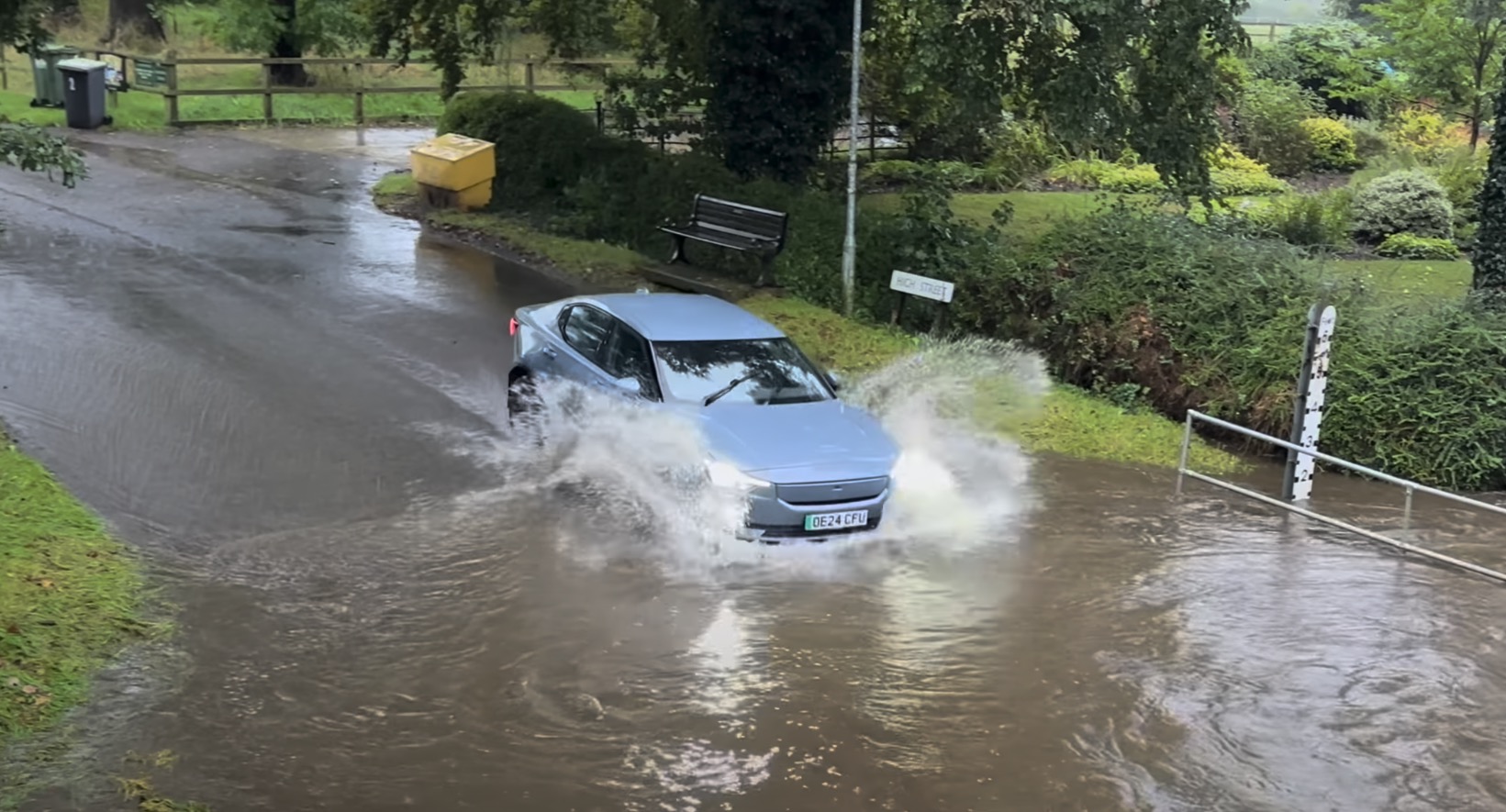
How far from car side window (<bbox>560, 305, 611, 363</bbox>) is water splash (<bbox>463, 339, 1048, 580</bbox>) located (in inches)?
13.4

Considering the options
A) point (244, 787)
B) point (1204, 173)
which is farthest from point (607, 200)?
point (244, 787)

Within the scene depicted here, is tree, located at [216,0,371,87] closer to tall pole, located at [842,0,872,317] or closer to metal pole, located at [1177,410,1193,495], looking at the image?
tall pole, located at [842,0,872,317]

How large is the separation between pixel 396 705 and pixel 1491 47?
2801 centimetres

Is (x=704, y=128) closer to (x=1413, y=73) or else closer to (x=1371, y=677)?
(x=1371, y=677)

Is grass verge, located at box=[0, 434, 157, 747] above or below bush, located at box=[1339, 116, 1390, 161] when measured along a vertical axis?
below

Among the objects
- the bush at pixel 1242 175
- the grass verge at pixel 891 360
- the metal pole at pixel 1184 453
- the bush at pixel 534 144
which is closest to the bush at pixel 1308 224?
the bush at pixel 1242 175

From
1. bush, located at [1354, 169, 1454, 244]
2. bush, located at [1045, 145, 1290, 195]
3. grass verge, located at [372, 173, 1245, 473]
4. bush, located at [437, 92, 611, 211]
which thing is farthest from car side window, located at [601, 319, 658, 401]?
bush, located at [1045, 145, 1290, 195]

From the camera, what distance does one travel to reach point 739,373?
10.2 meters

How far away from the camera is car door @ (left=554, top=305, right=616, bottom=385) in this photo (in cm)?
1068

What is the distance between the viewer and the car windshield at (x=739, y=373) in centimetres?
1000

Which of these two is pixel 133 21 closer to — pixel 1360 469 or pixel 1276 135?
pixel 1276 135

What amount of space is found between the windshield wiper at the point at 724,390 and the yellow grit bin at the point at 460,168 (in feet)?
37.1

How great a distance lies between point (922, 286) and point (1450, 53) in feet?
64.0

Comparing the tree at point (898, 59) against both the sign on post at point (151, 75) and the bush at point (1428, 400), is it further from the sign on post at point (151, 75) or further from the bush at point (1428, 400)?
the sign on post at point (151, 75)
